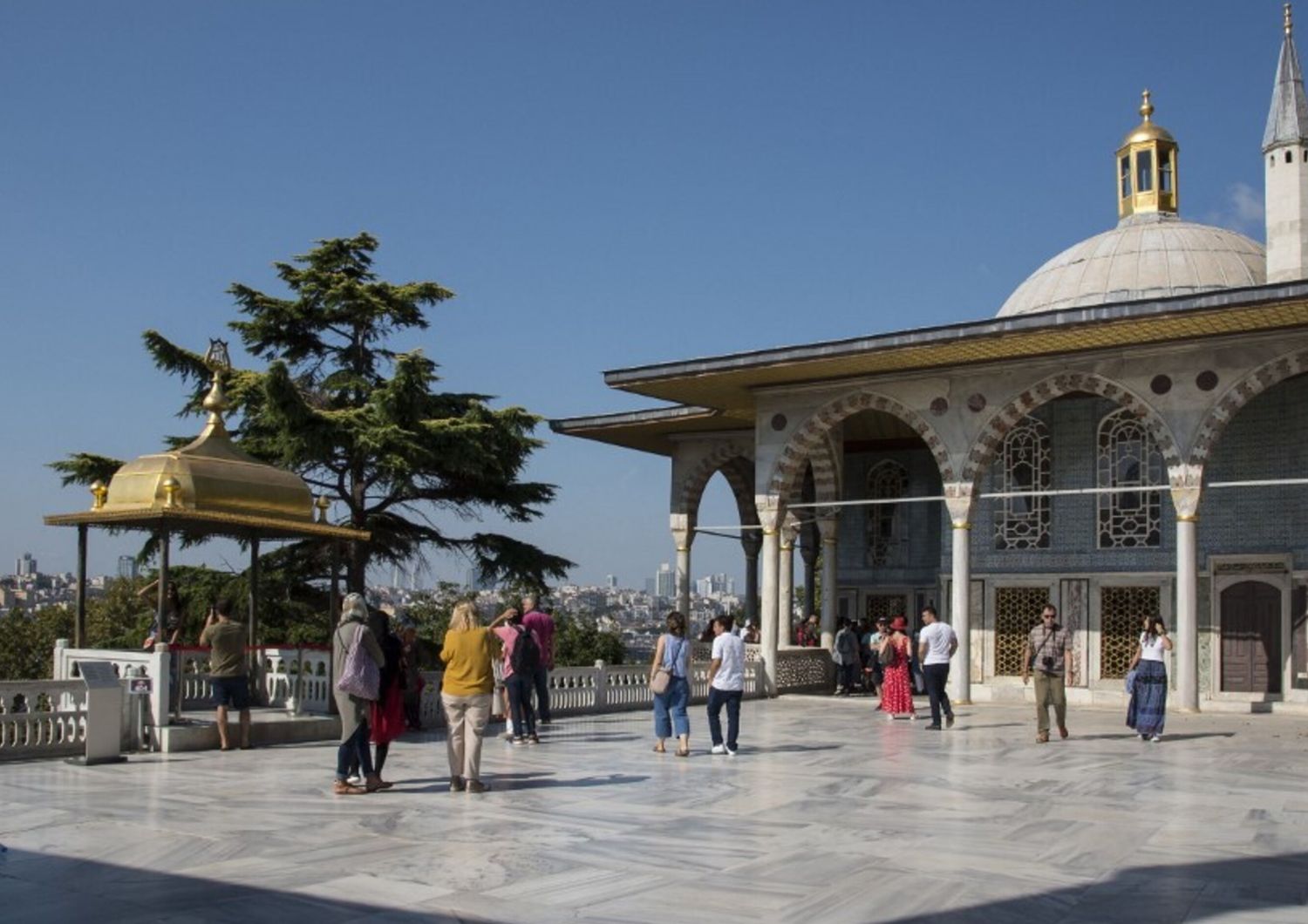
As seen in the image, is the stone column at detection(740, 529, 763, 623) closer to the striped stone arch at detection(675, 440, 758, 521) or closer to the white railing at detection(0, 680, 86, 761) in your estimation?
the striped stone arch at detection(675, 440, 758, 521)

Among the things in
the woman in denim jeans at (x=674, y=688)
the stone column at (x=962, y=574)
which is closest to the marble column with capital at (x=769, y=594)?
the stone column at (x=962, y=574)

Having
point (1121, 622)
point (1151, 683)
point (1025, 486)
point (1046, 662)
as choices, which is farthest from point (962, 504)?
point (1046, 662)

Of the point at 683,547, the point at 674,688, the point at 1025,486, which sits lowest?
the point at 674,688

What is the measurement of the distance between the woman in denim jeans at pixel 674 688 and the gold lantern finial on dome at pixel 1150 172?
594 inches

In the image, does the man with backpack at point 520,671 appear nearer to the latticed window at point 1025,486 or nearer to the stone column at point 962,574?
the stone column at point 962,574

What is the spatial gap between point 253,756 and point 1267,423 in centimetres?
1261

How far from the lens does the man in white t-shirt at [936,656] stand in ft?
39.6

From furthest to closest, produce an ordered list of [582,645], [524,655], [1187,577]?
[582,645], [1187,577], [524,655]

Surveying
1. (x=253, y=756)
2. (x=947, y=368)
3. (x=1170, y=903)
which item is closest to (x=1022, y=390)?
(x=947, y=368)

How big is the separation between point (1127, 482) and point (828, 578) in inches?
179

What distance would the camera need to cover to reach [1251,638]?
53.4ft

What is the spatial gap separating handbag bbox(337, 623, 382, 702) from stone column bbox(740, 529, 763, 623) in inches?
649

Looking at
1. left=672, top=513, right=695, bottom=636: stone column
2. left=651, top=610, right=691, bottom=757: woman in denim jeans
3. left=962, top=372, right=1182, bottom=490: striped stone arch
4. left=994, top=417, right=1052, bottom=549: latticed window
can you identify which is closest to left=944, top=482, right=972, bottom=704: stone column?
left=962, top=372, right=1182, bottom=490: striped stone arch

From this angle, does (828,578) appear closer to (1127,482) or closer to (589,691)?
(1127,482)
